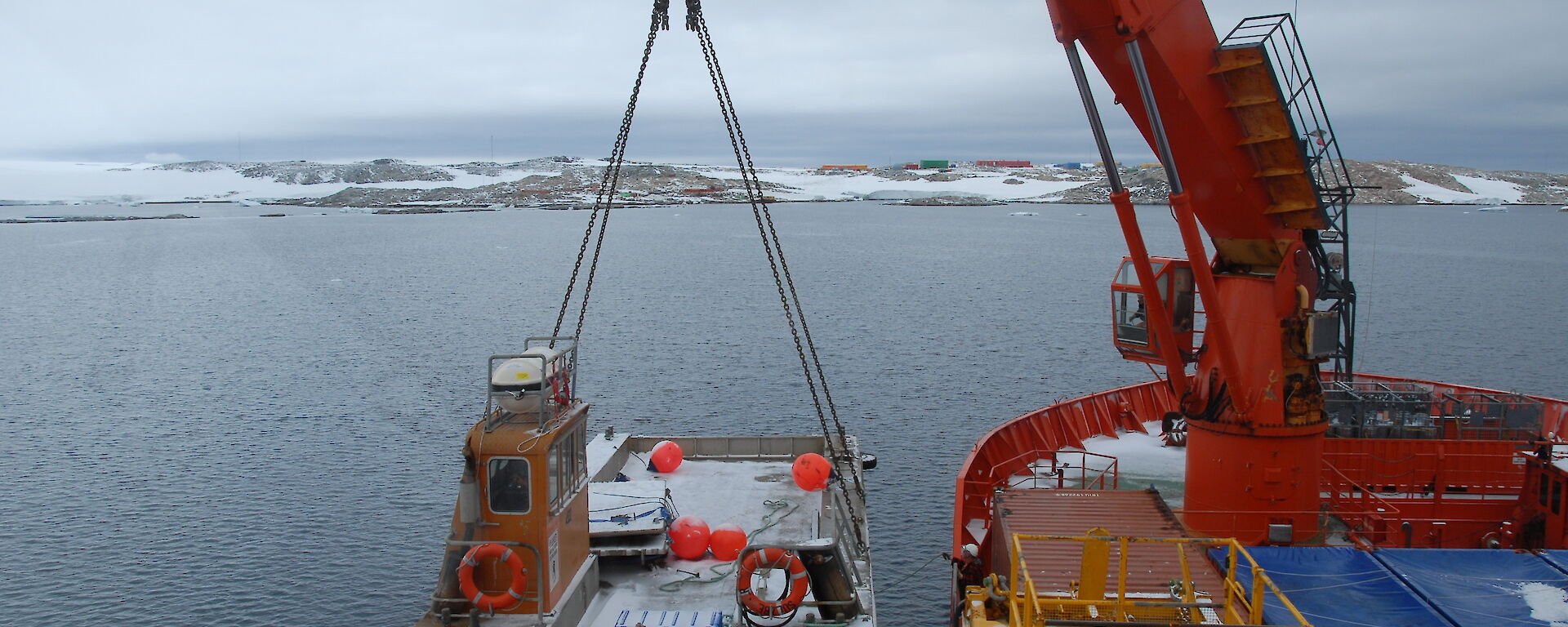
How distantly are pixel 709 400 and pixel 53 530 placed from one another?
959 inches

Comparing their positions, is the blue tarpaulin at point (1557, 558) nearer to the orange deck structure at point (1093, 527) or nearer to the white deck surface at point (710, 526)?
the orange deck structure at point (1093, 527)

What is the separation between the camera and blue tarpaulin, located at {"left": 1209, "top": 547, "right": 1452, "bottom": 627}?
45.2ft

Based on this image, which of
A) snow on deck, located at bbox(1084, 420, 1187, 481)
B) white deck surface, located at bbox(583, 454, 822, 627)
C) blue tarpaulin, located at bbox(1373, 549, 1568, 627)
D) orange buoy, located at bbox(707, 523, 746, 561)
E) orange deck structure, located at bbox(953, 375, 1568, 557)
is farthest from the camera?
snow on deck, located at bbox(1084, 420, 1187, 481)

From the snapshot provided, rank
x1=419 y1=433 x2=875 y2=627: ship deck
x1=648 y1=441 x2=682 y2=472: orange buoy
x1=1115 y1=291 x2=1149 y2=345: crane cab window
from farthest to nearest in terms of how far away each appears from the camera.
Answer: x1=648 y1=441 x2=682 y2=472: orange buoy → x1=1115 y1=291 x2=1149 y2=345: crane cab window → x1=419 y1=433 x2=875 y2=627: ship deck

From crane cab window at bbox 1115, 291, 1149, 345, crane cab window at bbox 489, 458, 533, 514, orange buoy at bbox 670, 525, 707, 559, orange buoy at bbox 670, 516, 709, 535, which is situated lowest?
orange buoy at bbox 670, 525, 707, 559

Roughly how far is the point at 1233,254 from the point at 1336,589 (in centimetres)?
635

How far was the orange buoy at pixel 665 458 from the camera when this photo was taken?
24.1 m

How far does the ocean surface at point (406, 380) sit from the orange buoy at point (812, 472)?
16.2ft

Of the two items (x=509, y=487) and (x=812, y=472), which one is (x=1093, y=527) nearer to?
(x=812, y=472)

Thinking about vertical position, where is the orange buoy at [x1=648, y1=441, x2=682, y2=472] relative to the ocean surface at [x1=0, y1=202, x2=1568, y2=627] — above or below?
above

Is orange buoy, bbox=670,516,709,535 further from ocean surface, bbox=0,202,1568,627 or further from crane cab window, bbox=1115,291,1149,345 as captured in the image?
crane cab window, bbox=1115,291,1149,345

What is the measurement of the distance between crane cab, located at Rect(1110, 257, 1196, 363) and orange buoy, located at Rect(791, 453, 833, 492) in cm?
675

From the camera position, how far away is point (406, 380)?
164ft

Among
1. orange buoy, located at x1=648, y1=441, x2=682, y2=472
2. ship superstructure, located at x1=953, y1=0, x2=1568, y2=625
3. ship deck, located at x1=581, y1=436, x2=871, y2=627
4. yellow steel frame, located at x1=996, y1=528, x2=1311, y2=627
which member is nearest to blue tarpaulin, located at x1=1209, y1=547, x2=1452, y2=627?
ship superstructure, located at x1=953, y1=0, x2=1568, y2=625
